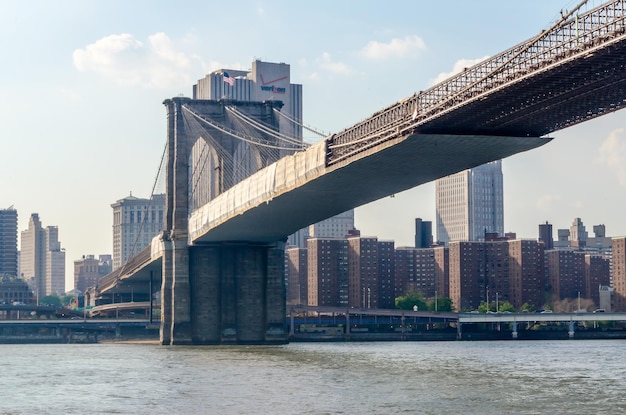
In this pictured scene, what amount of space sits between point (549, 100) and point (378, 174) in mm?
16206

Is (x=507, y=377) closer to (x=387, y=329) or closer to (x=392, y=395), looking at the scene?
(x=392, y=395)

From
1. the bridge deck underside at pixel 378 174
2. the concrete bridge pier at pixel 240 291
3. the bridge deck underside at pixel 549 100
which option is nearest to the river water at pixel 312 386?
the bridge deck underside at pixel 378 174

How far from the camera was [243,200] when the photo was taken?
85688 mm

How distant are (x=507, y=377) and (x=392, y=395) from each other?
12325 millimetres

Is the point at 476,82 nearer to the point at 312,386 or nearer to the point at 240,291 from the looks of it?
the point at 312,386

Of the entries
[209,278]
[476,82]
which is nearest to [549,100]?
[476,82]

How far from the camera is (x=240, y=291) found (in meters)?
107

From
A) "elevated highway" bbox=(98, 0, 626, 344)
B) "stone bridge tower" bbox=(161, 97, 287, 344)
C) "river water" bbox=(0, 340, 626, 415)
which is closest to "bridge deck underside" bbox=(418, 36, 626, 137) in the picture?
"elevated highway" bbox=(98, 0, 626, 344)

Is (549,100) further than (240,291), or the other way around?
(240,291)

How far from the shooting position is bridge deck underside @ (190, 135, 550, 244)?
61.7 meters

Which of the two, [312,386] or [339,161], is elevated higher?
[339,161]

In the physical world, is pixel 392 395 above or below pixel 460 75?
below

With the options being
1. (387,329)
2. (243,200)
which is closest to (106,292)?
(387,329)

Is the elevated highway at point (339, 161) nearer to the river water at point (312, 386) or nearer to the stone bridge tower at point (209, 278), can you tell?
the stone bridge tower at point (209, 278)
